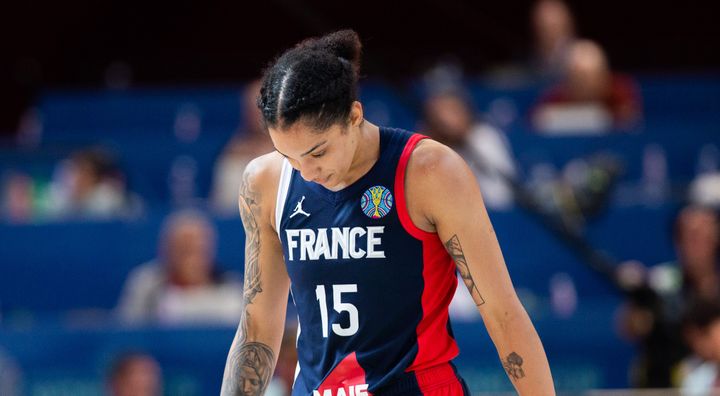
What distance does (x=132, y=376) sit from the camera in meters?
4.84

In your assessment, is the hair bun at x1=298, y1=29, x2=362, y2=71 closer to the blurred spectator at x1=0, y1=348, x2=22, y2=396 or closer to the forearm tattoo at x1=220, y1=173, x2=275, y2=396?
the forearm tattoo at x1=220, y1=173, x2=275, y2=396

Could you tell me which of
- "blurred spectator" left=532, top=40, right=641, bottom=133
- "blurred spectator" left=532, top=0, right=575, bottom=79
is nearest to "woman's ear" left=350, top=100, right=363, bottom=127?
"blurred spectator" left=532, top=40, right=641, bottom=133

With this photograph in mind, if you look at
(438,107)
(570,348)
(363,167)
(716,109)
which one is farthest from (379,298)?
(716,109)

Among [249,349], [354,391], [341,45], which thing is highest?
[341,45]

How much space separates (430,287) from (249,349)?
19.7 inches

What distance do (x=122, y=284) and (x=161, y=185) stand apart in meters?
1.06

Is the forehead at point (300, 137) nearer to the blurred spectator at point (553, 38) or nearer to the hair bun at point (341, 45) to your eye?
the hair bun at point (341, 45)

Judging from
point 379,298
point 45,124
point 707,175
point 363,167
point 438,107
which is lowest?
point 379,298

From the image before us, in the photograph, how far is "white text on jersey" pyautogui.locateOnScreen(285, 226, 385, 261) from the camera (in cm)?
241

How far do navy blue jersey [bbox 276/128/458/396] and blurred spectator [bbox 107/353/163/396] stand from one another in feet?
8.31

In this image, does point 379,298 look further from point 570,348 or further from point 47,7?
point 47,7

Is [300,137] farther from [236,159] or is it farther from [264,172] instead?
[236,159]

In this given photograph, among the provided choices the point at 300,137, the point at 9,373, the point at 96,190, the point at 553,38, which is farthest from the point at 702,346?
the point at 96,190

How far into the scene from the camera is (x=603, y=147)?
6.45 meters
